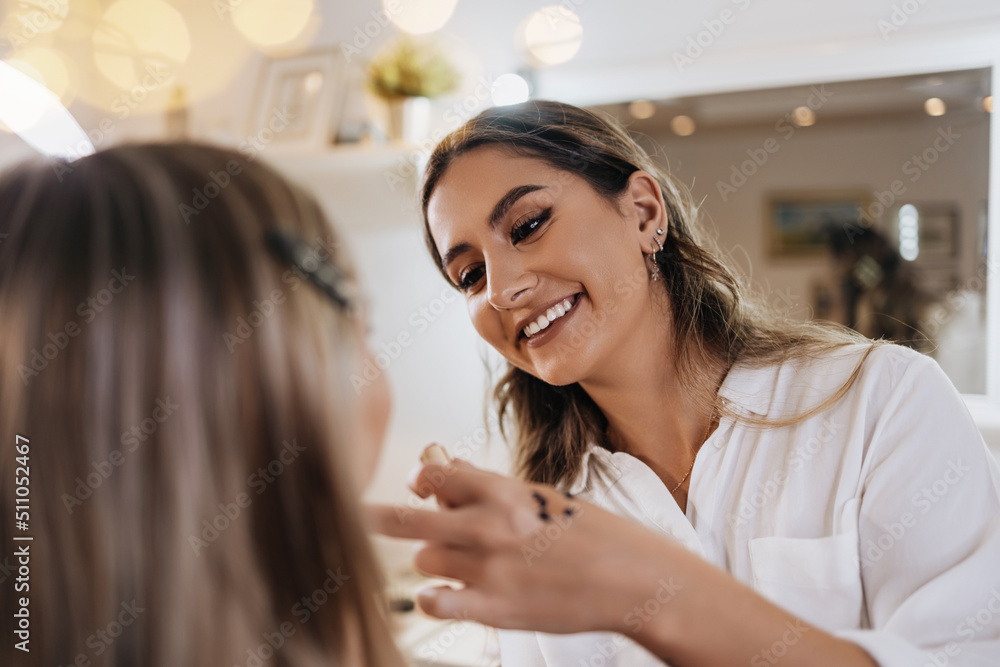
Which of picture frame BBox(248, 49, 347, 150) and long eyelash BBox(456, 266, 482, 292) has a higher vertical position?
picture frame BBox(248, 49, 347, 150)

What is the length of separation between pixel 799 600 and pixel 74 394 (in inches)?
31.1

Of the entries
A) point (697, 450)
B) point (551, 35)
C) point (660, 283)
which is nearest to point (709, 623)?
point (697, 450)

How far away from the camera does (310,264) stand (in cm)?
46

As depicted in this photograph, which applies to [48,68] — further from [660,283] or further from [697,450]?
[697,450]

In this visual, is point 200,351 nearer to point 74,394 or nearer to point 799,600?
point 74,394

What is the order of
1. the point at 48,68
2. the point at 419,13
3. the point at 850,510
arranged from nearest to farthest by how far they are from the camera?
the point at 850,510 → the point at 419,13 → the point at 48,68

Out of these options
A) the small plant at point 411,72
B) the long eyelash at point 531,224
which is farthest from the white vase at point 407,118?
the long eyelash at point 531,224

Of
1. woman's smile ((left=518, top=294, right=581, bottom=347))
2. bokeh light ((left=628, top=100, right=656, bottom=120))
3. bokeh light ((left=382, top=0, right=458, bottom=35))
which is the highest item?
bokeh light ((left=382, top=0, right=458, bottom=35))

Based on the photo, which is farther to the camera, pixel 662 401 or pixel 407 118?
pixel 407 118

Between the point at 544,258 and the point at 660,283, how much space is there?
23 cm

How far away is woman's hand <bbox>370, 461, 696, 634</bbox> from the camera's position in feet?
1.49

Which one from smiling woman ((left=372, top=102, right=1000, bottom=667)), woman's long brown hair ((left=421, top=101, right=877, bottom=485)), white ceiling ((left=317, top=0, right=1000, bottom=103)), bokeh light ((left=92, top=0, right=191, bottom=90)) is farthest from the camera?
bokeh light ((left=92, top=0, right=191, bottom=90))

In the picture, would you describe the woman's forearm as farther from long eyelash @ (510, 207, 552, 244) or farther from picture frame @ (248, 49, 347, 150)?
picture frame @ (248, 49, 347, 150)

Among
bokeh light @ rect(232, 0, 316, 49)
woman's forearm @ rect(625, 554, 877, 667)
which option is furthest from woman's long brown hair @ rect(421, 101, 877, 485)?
bokeh light @ rect(232, 0, 316, 49)
